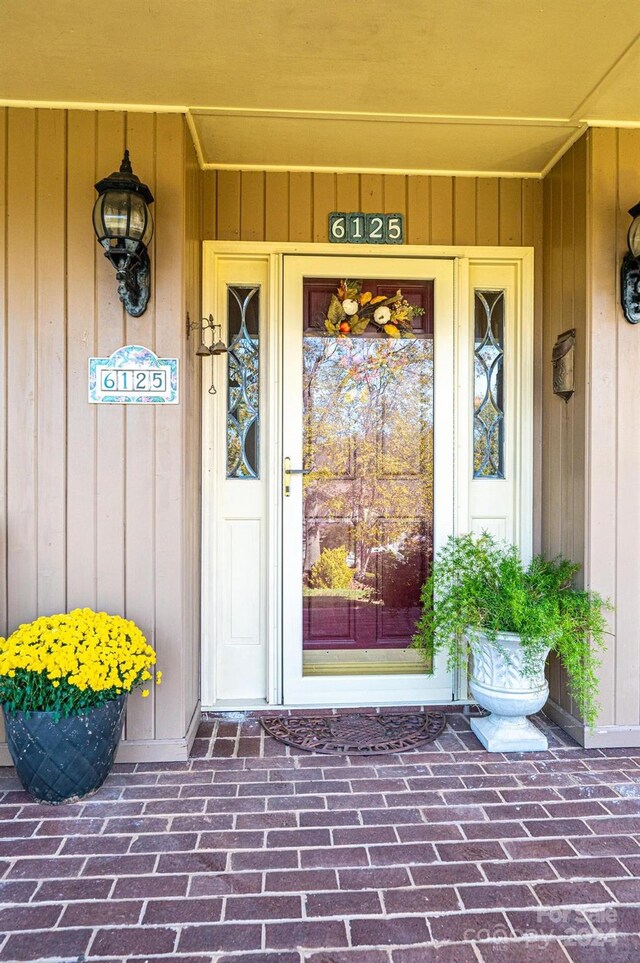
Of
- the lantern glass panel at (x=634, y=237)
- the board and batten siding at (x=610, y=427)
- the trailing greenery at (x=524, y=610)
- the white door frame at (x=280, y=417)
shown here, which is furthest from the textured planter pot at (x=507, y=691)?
the lantern glass panel at (x=634, y=237)

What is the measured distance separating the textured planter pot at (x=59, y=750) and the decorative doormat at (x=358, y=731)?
0.82 m

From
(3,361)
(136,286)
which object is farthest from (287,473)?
(3,361)

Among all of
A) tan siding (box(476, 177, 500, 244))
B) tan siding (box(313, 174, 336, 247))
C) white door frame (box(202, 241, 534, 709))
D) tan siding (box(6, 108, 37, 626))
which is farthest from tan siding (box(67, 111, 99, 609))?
tan siding (box(476, 177, 500, 244))

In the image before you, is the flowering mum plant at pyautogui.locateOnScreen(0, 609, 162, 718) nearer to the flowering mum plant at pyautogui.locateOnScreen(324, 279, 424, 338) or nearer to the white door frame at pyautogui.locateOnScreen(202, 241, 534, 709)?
the white door frame at pyautogui.locateOnScreen(202, 241, 534, 709)

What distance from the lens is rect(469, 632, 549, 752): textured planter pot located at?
2.50 m

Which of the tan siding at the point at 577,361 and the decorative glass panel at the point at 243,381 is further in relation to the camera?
the decorative glass panel at the point at 243,381

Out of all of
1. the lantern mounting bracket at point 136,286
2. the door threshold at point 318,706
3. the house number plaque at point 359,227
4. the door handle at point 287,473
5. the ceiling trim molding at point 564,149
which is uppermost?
the ceiling trim molding at point 564,149

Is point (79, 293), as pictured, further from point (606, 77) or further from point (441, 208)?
point (606, 77)

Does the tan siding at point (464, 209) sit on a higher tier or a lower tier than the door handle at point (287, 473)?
higher

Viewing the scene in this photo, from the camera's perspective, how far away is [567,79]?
2.26 m

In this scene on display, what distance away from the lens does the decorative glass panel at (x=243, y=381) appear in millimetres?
3008

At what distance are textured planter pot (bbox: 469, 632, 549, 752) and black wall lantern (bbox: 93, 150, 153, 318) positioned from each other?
6.78 feet

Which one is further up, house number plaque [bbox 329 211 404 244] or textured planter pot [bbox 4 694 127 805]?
house number plaque [bbox 329 211 404 244]

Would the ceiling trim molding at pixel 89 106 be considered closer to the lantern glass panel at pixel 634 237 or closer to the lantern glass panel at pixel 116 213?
the lantern glass panel at pixel 116 213
